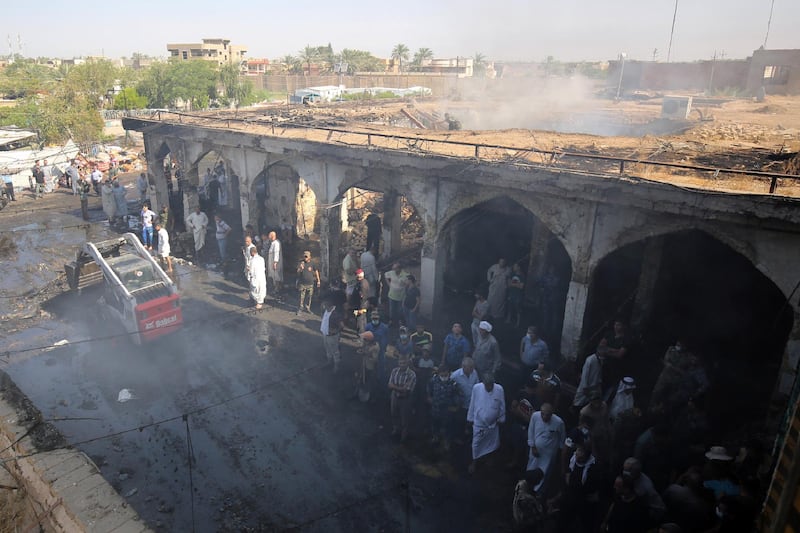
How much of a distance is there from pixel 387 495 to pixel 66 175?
25786mm

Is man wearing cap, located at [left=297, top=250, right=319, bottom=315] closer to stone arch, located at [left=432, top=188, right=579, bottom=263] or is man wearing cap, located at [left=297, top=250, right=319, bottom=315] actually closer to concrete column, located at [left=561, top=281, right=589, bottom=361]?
stone arch, located at [left=432, top=188, right=579, bottom=263]

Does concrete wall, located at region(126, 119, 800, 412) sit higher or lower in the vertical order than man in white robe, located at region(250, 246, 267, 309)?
higher

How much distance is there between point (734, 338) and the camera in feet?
36.2

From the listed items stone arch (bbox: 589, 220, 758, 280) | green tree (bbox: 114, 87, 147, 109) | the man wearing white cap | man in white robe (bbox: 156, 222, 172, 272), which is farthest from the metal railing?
green tree (bbox: 114, 87, 147, 109)

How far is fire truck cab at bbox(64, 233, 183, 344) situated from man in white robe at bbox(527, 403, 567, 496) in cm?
780

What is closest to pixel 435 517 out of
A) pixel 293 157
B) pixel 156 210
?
pixel 293 157

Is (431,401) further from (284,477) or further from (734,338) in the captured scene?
(734,338)

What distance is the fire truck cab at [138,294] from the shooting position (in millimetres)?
10453

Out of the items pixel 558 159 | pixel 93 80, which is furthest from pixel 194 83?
pixel 558 159

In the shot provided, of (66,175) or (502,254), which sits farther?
(66,175)

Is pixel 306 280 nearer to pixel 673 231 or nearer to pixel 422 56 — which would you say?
pixel 673 231

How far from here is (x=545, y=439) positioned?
638 cm

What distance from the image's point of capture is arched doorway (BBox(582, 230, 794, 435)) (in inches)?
405

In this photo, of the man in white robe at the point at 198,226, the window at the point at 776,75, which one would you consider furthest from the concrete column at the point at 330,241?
the window at the point at 776,75
